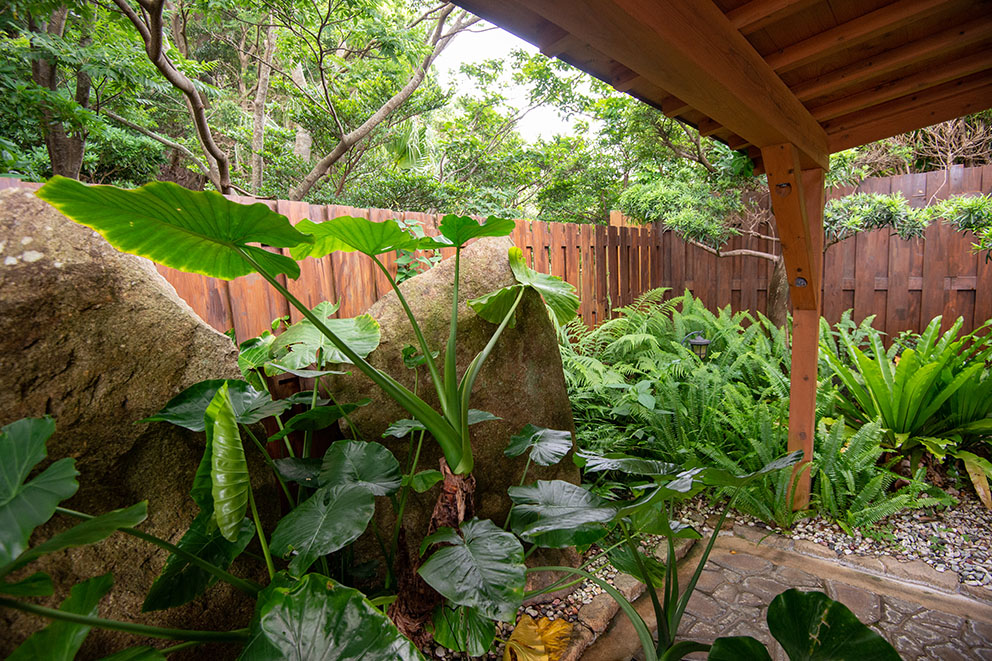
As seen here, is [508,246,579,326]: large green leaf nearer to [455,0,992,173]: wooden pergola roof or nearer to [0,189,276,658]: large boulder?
[455,0,992,173]: wooden pergola roof

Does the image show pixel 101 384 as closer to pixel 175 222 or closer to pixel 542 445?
pixel 175 222

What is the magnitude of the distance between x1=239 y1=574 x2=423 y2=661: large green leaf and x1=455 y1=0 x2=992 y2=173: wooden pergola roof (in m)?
1.25

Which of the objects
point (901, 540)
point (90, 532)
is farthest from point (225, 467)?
point (901, 540)

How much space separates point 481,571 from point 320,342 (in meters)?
1.02

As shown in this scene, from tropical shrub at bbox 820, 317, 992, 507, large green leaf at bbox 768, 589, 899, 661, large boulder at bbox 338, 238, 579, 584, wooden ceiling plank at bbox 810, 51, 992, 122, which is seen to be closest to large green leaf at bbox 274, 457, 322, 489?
large boulder at bbox 338, 238, 579, 584

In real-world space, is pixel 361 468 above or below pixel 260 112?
below

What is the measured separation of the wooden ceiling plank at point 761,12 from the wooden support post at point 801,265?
0.71m

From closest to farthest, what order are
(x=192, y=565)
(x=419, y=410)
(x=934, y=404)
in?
(x=192, y=565) < (x=419, y=410) < (x=934, y=404)

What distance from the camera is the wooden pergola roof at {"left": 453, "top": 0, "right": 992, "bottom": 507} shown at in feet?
3.64

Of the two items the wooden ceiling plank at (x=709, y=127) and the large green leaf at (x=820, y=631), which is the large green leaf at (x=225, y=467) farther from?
the wooden ceiling plank at (x=709, y=127)

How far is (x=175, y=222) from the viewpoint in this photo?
1.15 meters

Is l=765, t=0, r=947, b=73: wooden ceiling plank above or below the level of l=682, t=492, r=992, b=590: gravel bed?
above

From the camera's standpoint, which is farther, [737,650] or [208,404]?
[208,404]

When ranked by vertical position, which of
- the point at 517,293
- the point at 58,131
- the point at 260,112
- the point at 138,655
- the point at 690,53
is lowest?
the point at 138,655
